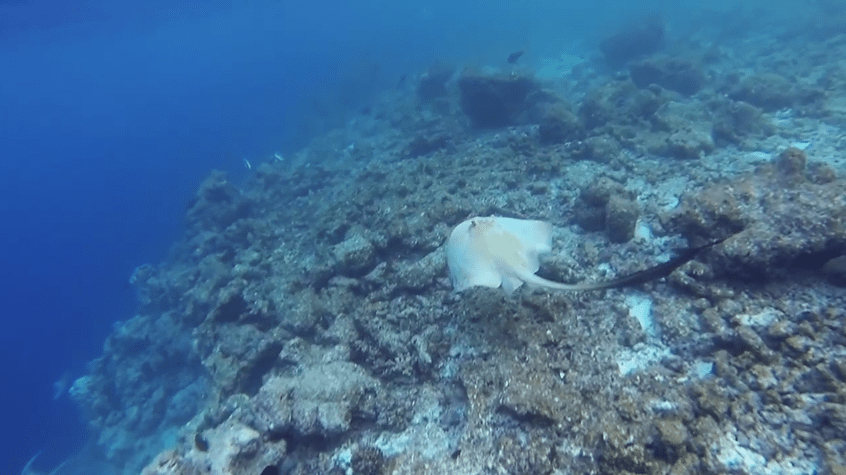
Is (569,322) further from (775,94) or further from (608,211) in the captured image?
(775,94)

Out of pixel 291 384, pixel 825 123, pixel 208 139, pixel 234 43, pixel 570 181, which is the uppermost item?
pixel 234 43

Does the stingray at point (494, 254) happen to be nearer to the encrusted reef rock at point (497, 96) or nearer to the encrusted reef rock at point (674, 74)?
the encrusted reef rock at point (497, 96)

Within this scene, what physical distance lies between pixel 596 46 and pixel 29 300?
151 ft

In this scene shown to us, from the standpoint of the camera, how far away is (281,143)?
1358 inches

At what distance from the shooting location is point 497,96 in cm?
1633

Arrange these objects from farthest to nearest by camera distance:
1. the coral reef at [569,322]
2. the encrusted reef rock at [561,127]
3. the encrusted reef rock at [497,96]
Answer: the encrusted reef rock at [497,96] < the encrusted reef rock at [561,127] < the coral reef at [569,322]

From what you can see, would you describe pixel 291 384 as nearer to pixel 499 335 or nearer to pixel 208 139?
pixel 499 335

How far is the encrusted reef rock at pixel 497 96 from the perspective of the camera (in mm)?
16359

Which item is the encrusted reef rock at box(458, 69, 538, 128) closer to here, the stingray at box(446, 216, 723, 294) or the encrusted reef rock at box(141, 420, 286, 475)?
the stingray at box(446, 216, 723, 294)

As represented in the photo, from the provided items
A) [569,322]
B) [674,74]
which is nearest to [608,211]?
[569,322]

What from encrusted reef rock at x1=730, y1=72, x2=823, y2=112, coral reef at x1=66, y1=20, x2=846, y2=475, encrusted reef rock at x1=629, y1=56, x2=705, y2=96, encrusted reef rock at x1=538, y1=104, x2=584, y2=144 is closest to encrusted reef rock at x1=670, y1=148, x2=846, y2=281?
coral reef at x1=66, y1=20, x2=846, y2=475

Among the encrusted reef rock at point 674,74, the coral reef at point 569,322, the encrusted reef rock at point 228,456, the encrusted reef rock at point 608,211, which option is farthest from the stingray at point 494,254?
the encrusted reef rock at point 674,74

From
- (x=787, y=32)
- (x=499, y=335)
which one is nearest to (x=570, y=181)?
(x=499, y=335)

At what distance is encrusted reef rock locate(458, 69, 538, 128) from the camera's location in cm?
1636
